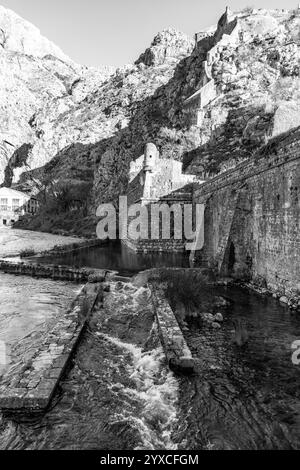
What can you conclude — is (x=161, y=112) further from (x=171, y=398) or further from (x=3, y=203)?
(x=171, y=398)

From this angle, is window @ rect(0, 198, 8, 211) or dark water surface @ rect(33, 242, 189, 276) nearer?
dark water surface @ rect(33, 242, 189, 276)

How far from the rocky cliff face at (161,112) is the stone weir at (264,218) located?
3260 millimetres

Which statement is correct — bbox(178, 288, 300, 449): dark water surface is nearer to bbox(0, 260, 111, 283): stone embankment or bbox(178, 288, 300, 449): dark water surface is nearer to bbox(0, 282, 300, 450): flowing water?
bbox(0, 282, 300, 450): flowing water

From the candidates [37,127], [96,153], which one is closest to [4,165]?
[37,127]

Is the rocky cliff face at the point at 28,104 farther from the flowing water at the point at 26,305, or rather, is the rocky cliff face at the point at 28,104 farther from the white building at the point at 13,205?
the flowing water at the point at 26,305

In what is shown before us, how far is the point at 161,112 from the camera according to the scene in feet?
275

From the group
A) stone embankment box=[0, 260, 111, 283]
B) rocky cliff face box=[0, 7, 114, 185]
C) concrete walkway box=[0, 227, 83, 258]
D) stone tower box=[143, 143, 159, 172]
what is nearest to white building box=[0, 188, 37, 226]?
rocky cliff face box=[0, 7, 114, 185]

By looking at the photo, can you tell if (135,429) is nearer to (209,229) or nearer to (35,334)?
(35,334)

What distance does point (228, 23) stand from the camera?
246 feet

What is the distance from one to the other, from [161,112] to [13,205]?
61.3 m

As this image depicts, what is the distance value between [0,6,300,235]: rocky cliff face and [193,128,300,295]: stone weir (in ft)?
10.7

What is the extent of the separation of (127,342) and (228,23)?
87034 mm

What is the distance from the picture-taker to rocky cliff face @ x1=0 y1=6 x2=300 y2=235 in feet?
164

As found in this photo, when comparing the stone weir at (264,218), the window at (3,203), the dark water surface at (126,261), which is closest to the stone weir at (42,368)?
the stone weir at (264,218)
